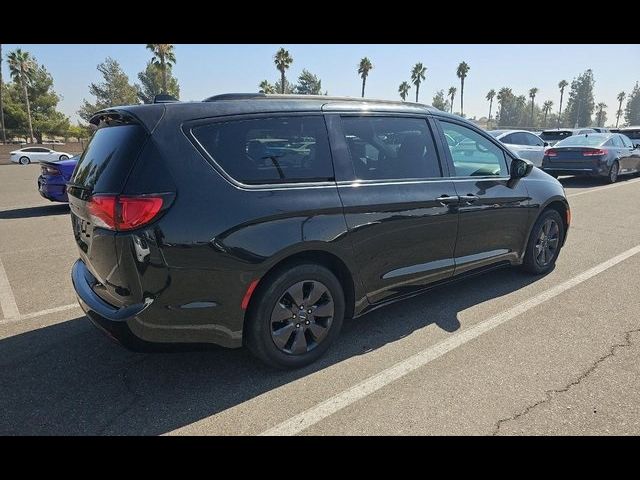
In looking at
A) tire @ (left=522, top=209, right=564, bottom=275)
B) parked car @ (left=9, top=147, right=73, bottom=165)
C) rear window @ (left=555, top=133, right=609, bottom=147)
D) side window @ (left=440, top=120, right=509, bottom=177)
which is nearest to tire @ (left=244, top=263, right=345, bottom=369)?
side window @ (left=440, top=120, right=509, bottom=177)

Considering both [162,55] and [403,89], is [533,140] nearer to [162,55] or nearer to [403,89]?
[162,55]

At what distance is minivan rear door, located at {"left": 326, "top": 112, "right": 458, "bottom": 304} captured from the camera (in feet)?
10.2

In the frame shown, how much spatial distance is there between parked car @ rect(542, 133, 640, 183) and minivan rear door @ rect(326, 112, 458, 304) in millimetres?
10585

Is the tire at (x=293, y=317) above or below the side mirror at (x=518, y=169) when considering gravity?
below

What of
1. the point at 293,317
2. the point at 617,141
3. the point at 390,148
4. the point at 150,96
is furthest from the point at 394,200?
the point at 150,96

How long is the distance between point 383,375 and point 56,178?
780 cm

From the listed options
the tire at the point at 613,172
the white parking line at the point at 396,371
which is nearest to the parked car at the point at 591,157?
the tire at the point at 613,172

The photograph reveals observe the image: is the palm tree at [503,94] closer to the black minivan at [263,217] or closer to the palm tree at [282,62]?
the palm tree at [282,62]

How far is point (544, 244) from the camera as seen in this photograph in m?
4.77

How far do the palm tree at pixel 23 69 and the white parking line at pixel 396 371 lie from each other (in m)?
57.3

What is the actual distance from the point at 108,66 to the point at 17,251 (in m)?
82.9

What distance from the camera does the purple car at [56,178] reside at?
8.01m
